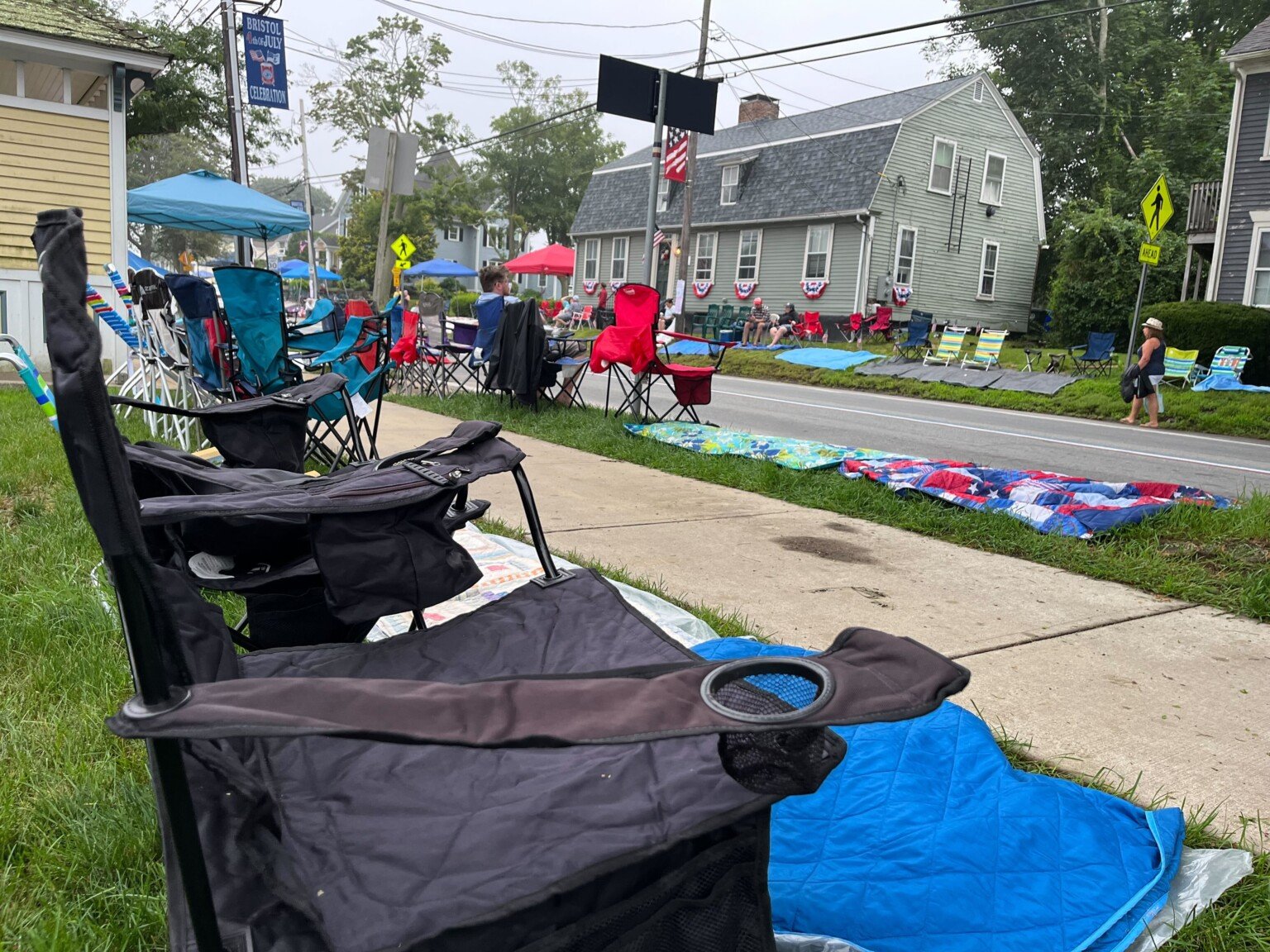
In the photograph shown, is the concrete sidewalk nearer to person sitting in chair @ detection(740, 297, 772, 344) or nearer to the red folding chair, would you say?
the red folding chair

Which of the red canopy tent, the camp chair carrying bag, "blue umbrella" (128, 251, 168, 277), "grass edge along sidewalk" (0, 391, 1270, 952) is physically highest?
the red canopy tent

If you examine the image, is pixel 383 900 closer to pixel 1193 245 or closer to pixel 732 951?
pixel 732 951

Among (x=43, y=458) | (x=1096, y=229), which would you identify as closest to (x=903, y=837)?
(x=43, y=458)

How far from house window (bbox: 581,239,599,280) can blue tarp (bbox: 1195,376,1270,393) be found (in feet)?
76.1

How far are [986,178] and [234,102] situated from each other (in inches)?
827

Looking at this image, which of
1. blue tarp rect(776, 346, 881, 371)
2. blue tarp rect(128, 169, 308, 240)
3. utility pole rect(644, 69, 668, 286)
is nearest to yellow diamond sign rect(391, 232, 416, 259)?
blue tarp rect(128, 169, 308, 240)

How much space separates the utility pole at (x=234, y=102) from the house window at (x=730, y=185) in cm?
1634

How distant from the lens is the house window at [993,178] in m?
26.8

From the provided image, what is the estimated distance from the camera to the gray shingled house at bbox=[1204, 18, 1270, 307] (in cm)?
1627

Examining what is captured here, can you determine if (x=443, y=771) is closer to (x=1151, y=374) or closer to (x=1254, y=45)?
(x=1151, y=374)

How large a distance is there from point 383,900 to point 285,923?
129mm

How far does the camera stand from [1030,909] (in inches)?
63.9

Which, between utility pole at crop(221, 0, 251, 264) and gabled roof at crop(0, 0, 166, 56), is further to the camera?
utility pole at crop(221, 0, 251, 264)

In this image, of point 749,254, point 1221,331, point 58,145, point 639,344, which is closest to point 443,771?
point 639,344
